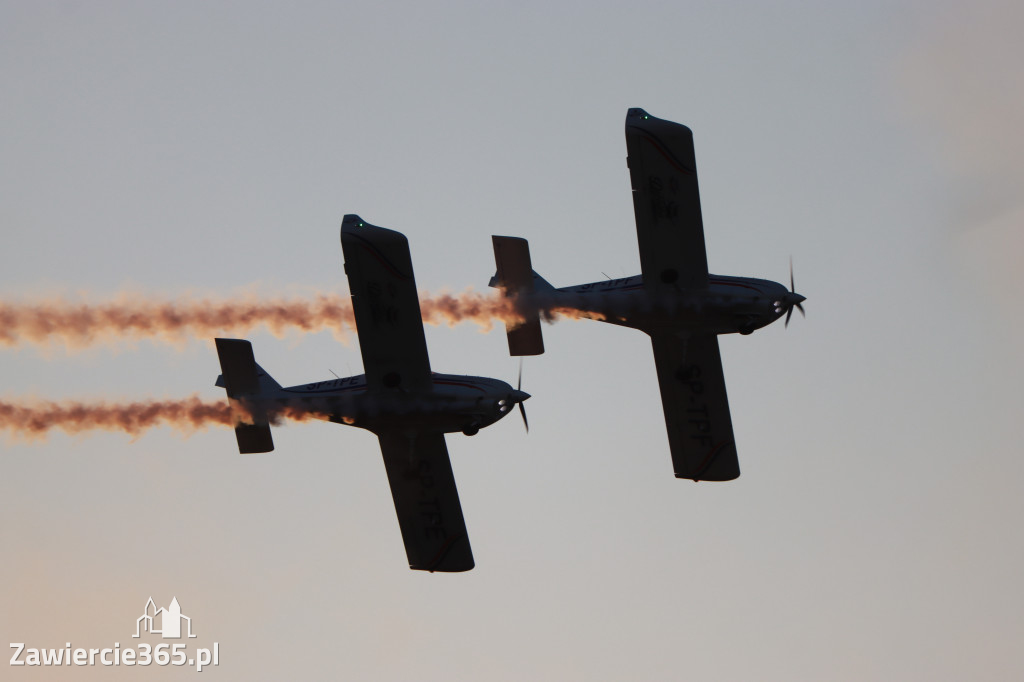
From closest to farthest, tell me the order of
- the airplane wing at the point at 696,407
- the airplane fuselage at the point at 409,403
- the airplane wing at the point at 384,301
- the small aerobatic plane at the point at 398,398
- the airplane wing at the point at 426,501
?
the airplane wing at the point at 384,301, the small aerobatic plane at the point at 398,398, the airplane fuselage at the point at 409,403, the airplane wing at the point at 426,501, the airplane wing at the point at 696,407

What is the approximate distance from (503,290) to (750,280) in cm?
662

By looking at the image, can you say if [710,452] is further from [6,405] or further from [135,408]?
[6,405]

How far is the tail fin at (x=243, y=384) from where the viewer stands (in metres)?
44.5

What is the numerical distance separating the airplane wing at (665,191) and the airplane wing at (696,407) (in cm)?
303

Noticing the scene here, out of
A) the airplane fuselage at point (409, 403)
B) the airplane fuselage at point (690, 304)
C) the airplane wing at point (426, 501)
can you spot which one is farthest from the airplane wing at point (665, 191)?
the airplane wing at point (426, 501)

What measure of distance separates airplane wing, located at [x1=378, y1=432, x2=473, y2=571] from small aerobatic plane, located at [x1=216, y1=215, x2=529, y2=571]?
27 millimetres

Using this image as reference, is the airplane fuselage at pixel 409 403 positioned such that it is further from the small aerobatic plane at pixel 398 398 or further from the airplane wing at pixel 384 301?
the airplane wing at pixel 384 301

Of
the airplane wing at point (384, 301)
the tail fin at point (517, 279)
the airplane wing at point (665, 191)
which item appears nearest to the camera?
the airplane wing at point (384, 301)

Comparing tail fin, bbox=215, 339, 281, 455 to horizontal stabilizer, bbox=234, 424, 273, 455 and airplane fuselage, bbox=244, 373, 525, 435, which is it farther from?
airplane fuselage, bbox=244, 373, 525, 435

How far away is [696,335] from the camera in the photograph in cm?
4709

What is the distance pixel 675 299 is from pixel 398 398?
7.78 m

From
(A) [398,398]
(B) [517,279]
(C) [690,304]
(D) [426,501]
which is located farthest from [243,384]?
(C) [690,304]

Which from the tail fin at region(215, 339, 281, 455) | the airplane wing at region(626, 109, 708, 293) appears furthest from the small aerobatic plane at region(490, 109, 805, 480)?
the tail fin at region(215, 339, 281, 455)

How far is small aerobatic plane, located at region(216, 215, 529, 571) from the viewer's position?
140ft
